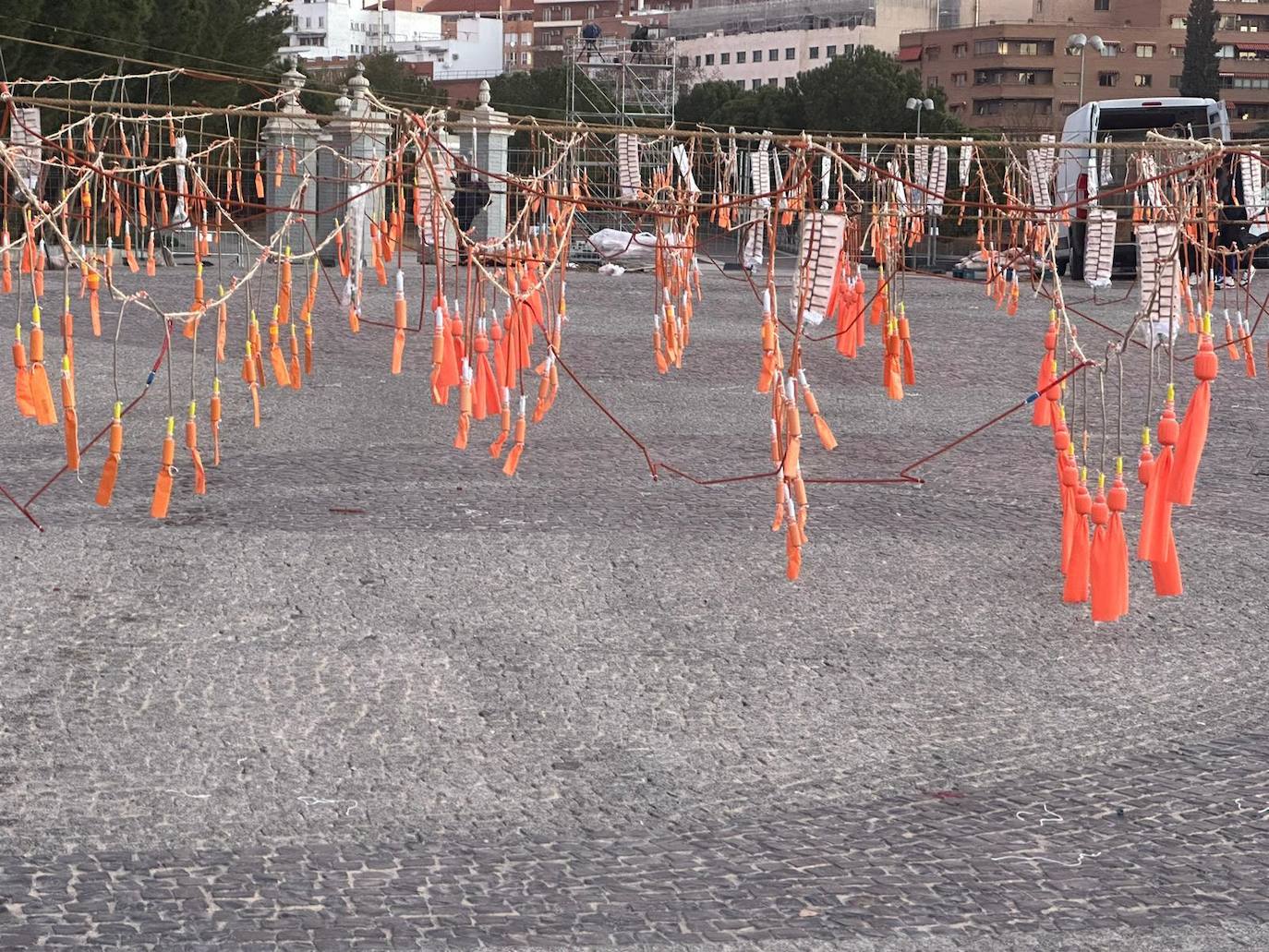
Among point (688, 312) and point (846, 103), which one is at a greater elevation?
point (846, 103)

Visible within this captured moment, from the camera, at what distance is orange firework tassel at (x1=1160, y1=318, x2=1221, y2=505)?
6457 millimetres

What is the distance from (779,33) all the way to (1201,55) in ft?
136

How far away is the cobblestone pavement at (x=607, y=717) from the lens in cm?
419

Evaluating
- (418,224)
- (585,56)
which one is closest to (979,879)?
(418,224)

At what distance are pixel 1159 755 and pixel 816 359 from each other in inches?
433

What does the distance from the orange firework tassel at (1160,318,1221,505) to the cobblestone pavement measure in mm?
637

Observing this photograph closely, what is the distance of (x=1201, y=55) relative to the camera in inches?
2608

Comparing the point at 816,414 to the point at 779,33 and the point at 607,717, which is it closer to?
the point at 607,717

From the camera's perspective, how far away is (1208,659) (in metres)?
6.38

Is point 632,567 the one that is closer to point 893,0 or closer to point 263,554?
point 263,554

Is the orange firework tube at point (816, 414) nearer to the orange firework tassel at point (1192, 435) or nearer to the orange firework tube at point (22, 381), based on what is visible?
the orange firework tassel at point (1192, 435)

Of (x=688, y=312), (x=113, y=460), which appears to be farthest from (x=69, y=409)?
(x=688, y=312)

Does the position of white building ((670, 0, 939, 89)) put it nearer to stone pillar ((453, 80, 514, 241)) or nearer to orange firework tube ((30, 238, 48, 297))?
stone pillar ((453, 80, 514, 241))

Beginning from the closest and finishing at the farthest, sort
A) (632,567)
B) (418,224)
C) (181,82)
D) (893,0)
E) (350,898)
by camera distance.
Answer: (350,898), (632,567), (418,224), (181,82), (893,0)
